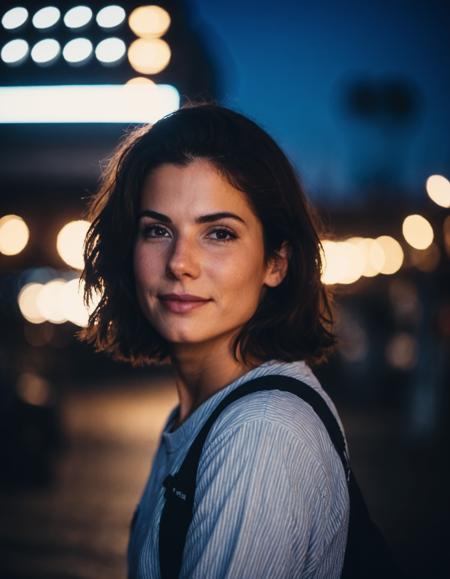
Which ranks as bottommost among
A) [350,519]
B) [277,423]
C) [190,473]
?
[350,519]

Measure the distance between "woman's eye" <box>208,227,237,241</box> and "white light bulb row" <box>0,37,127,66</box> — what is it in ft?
4.88

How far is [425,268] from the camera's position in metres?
12.1

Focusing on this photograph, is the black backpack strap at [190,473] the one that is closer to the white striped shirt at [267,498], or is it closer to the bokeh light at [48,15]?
the white striped shirt at [267,498]

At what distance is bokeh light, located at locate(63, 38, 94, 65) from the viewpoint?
9.66 ft

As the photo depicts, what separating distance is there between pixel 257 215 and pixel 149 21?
1.53m

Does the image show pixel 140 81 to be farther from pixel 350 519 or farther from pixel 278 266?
pixel 350 519

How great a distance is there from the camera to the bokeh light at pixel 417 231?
36.3 feet

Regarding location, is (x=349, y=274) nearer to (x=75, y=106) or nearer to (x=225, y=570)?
(x=75, y=106)

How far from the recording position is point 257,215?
2.01 meters

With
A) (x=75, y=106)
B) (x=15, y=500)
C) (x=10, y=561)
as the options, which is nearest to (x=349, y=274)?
(x=15, y=500)

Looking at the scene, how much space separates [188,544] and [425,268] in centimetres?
1131

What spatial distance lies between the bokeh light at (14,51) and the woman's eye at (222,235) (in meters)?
1.56

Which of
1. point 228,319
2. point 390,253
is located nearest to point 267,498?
point 228,319

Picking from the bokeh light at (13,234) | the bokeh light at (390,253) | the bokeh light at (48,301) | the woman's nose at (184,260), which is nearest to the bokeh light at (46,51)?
the woman's nose at (184,260)
